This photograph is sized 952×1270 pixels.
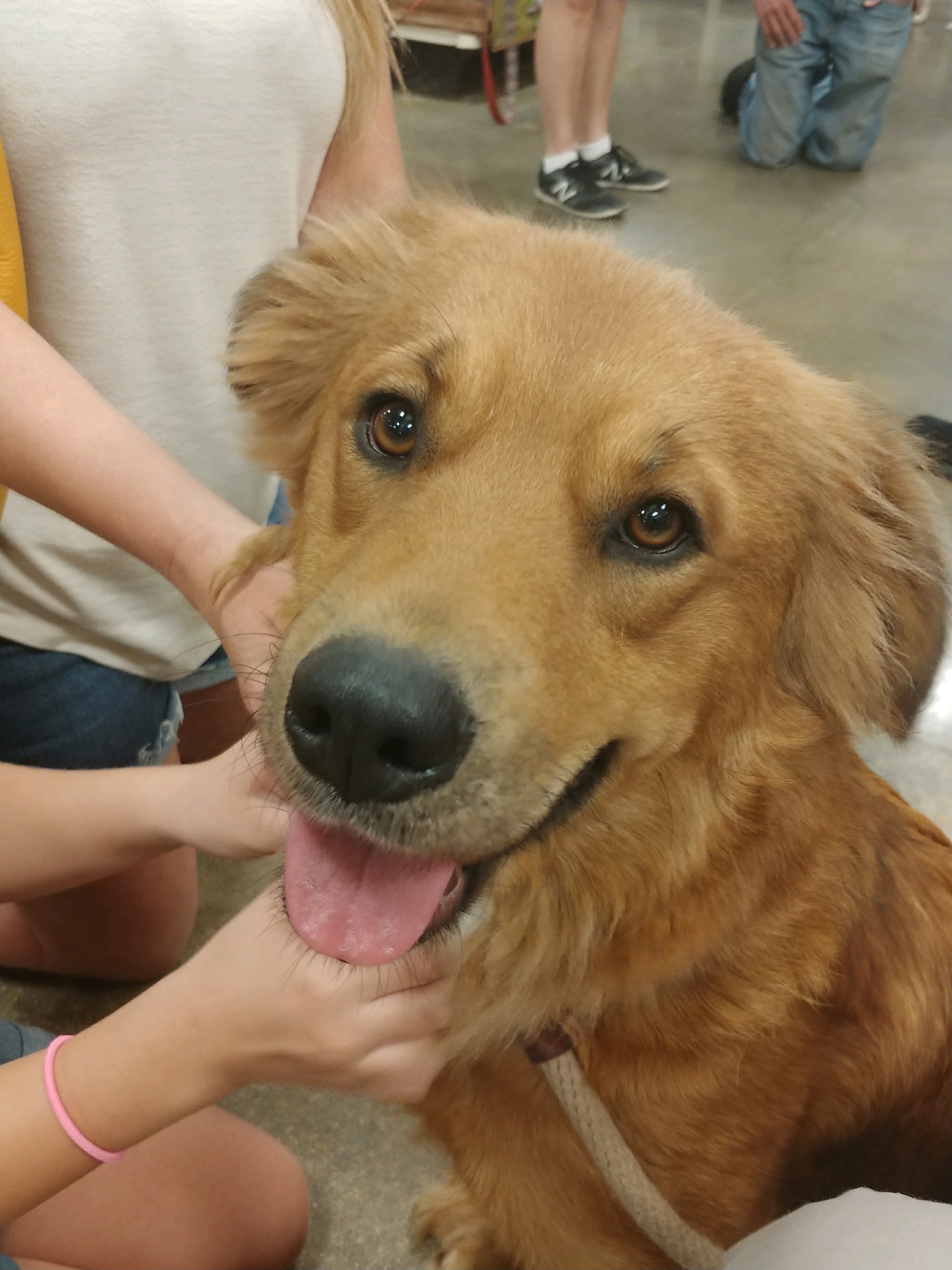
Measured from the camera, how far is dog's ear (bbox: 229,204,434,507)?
1.21m

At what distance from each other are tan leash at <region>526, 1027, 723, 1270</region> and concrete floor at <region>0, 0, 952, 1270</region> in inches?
16.7

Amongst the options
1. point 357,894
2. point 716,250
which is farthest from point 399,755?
point 716,250

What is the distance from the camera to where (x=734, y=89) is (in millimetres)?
5070

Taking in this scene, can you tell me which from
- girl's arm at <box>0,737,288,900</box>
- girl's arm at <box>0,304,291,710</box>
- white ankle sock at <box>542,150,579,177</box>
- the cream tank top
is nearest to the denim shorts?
the cream tank top

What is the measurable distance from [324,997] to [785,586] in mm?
635

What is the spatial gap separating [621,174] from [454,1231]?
4.16 m

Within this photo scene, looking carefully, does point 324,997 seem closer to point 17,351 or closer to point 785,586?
point 785,586

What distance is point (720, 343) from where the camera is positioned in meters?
1.01

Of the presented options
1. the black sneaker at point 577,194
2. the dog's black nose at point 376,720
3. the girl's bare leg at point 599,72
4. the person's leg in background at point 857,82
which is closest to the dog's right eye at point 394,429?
the dog's black nose at point 376,720

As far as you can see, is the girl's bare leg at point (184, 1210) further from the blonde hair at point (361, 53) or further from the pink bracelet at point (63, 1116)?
the blonde hair at point (361, 53)

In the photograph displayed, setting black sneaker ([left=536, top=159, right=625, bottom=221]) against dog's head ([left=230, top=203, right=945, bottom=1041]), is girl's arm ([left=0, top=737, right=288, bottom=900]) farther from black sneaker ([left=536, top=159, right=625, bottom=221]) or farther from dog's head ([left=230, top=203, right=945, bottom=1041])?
black sneaker ([left=536, top=159, right=625, bottom=221])

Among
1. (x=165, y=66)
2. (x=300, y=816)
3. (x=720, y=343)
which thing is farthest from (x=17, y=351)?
(x=720, y=343)

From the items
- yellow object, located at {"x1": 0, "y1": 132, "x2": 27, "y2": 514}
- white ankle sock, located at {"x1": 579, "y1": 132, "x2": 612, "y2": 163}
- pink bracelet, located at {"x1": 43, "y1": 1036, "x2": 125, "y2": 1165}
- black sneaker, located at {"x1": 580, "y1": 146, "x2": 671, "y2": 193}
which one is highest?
yellow object, located at {"x1": 0, "y1": 132, "x2": 27, "y2": 514}

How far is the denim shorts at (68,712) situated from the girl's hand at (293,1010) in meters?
0.68
